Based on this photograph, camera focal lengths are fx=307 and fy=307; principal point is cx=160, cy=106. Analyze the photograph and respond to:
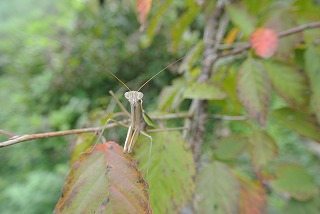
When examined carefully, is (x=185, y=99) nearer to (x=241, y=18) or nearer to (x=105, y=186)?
(x=241, y=18)

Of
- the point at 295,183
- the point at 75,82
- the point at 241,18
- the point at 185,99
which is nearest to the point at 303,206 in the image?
the point at 295,183

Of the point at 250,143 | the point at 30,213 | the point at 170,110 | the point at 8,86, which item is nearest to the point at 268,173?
→ the point at 250,143

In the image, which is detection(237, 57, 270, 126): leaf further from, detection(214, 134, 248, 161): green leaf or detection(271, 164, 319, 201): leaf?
detection(271, 164, 319, 201): leaf

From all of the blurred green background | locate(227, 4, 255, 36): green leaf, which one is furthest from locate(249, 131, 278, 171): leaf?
the blurred green background

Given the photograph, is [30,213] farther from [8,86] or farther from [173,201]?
[8,86]

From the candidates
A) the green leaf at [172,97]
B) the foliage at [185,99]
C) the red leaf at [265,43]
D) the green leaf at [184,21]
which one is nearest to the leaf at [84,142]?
the foliage at [185,99]
